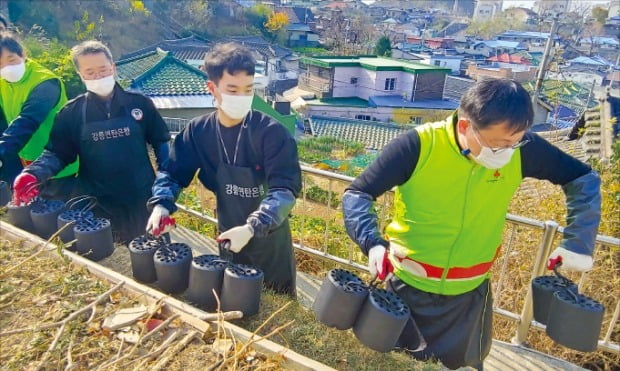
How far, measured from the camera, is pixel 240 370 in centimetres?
158

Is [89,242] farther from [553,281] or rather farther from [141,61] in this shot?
[141,61]

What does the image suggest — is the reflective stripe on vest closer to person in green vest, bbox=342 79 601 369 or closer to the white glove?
person in green vest, bbox=342 79 601 369

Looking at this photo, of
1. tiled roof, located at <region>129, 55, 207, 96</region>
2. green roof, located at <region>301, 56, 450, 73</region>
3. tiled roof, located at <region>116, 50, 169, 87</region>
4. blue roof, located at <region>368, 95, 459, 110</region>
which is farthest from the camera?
green roof, located at <region>301, 56, 450, 73</region>

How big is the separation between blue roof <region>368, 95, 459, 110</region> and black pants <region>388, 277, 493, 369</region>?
23.0 metres

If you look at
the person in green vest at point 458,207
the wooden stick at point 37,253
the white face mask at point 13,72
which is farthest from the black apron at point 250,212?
the white face mask at point 13,72

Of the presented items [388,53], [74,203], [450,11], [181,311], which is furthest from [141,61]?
[450,11]

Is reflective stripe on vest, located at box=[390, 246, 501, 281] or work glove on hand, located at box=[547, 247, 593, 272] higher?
work glove on hand, located at box=[547, 247, 593, 272]

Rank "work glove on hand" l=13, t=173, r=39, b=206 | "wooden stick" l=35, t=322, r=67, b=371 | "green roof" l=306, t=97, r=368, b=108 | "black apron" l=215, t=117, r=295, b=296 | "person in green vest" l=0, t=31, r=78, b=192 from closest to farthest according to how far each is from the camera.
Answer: "wooden stick" l=35, t=322, r=67, b=371 < "black apron" l=215, t=117, r=295, b=296 < "work glove on hand" l=13, t=173, r=39, b=206 < "person in green vest" l=0, t=31, r=78, b=192 < "green roof" l=306, t=97, r=368, b=108

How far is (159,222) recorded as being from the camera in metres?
2.05

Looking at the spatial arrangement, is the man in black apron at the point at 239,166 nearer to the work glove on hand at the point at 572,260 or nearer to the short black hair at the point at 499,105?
the short black hair at the point at 499,105

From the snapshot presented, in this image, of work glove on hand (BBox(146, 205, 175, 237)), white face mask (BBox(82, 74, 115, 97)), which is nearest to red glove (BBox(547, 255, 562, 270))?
work glove on hand (BBox(146, 205, 175, 237))

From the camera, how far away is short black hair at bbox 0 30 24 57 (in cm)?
300

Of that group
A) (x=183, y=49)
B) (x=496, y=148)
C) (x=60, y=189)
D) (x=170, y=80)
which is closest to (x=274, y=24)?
(x=183, y=49)

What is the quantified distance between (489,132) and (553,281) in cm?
85
